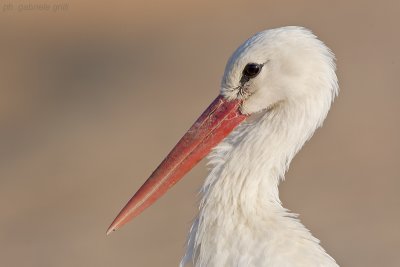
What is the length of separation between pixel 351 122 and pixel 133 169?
3.06m

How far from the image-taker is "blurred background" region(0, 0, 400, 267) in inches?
444

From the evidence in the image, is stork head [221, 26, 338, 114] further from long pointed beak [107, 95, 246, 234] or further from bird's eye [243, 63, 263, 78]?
long pointed beak [107, 95, 246, 234]

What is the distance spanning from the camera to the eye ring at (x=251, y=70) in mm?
5266

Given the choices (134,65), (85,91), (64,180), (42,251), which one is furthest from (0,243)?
(134,65)

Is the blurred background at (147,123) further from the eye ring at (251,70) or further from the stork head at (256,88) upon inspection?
the eye ring at (251,70)

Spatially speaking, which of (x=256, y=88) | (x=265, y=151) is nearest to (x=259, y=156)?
(x=265, y=151)

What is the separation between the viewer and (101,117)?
14.5 m

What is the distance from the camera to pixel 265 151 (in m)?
5.24

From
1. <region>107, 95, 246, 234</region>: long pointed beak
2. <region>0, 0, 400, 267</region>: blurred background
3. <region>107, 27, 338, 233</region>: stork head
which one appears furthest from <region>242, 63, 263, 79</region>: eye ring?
<region>0, 0, 400, 267</region>: blurred background

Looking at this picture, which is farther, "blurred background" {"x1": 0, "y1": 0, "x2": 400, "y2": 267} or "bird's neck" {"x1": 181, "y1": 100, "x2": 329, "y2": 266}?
"blurred background" {"x1": 0, "y1": 0, "x2": 400, "y2": 267}

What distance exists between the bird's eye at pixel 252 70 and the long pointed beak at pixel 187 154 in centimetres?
18

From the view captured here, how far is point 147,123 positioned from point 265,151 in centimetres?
899

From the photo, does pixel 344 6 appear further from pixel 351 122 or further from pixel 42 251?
pixel 42 251

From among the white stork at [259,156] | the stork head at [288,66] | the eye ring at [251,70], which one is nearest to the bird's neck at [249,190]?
the white stork at [259,156]
